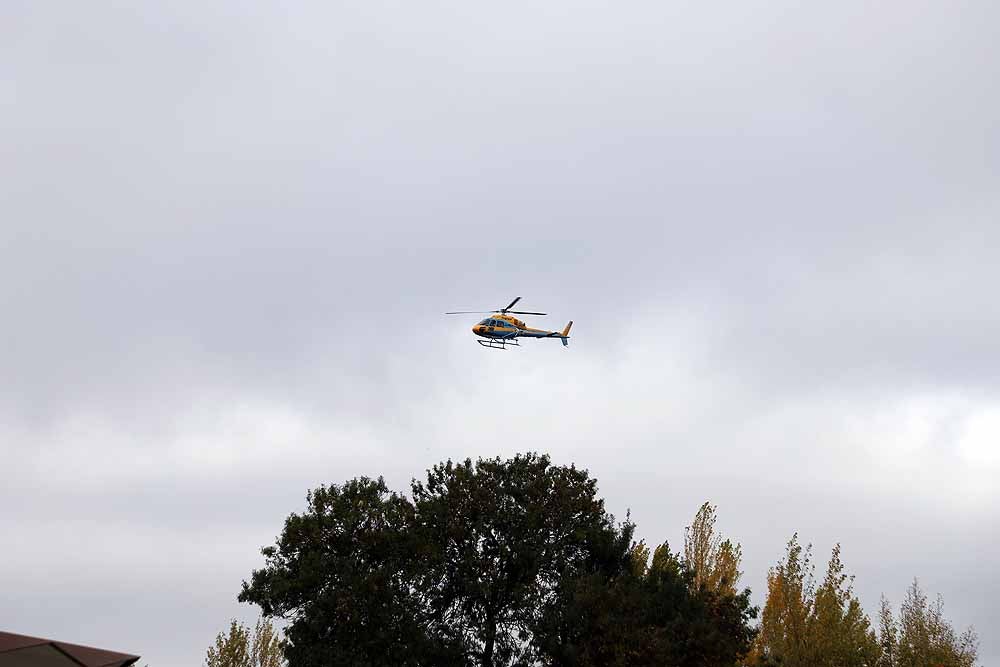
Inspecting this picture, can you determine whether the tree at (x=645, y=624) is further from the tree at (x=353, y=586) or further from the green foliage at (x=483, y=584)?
the tree at (x=353, y=586)

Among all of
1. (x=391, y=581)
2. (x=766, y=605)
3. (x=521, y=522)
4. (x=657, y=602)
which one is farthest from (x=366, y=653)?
(x=766, y=605)

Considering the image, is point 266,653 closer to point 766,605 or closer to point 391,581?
point 391,581

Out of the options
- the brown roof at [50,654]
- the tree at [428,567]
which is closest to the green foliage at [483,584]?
the tree at [428,567]

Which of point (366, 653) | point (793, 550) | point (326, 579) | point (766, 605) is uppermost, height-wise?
point (793, 550)

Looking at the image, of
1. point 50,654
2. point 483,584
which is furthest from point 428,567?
point 50,654

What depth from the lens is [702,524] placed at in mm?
63062

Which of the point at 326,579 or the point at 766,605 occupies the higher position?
the point at 766,605

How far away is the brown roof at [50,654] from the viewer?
Result: 27025 mm

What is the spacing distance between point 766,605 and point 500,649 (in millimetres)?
16679

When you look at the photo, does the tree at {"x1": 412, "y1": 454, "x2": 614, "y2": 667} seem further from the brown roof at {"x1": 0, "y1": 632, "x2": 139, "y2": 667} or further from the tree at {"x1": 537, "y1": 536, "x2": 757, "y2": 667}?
the brown roof at {"x1": 0, "y1": 632, "x2": 139, "y2": 667}

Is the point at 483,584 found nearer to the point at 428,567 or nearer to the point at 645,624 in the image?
the point at 428,567

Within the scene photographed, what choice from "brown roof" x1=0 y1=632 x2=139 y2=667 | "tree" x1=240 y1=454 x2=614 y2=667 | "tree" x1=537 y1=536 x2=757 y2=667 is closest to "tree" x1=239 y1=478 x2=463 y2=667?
"tree" x1=240 y1=454 x2=614 y2=667

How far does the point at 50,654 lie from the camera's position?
2780cm

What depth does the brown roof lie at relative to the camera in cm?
2702
